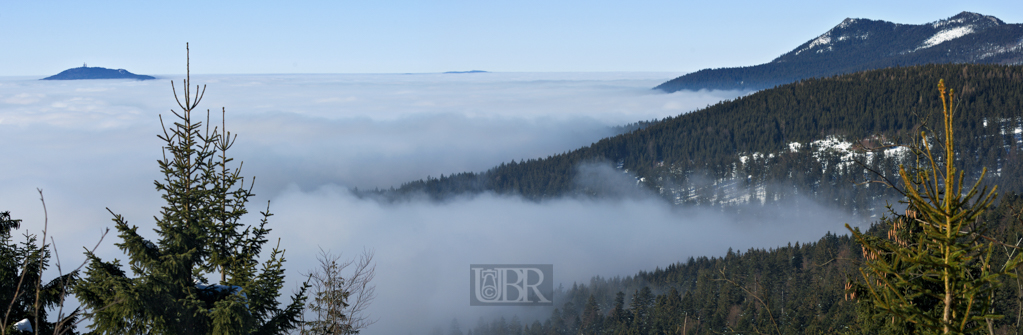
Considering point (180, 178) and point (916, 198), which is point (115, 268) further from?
point (916, 198)

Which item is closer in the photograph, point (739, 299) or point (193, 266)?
point (193, 266)

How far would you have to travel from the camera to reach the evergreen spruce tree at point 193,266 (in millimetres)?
10664

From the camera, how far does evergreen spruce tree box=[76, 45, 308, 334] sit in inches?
420

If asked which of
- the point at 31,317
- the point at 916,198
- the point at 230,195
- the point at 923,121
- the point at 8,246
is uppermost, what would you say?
the point at 923,121

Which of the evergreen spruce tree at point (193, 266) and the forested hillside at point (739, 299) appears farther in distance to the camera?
the forested hillside at point (739, 299)

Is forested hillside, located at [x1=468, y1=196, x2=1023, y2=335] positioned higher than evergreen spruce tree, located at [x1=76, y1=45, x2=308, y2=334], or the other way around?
evergreen spruce tree, located at [x1=76, y1=45, x2=308, y2=334]

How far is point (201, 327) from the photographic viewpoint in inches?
452

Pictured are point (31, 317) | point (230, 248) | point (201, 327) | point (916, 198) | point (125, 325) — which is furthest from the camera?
point (31, 317)

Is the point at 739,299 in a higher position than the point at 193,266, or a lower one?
lower

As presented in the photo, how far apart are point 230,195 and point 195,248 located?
4.74 feet

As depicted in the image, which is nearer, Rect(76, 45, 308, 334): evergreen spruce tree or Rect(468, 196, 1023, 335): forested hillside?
Rect(76, 45, 308, 334): evergreen spruce tree

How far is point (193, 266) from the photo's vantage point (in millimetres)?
12008

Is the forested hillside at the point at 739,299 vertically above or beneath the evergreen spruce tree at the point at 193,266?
beneath

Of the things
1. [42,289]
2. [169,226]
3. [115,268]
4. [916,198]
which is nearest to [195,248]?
[169,226]
